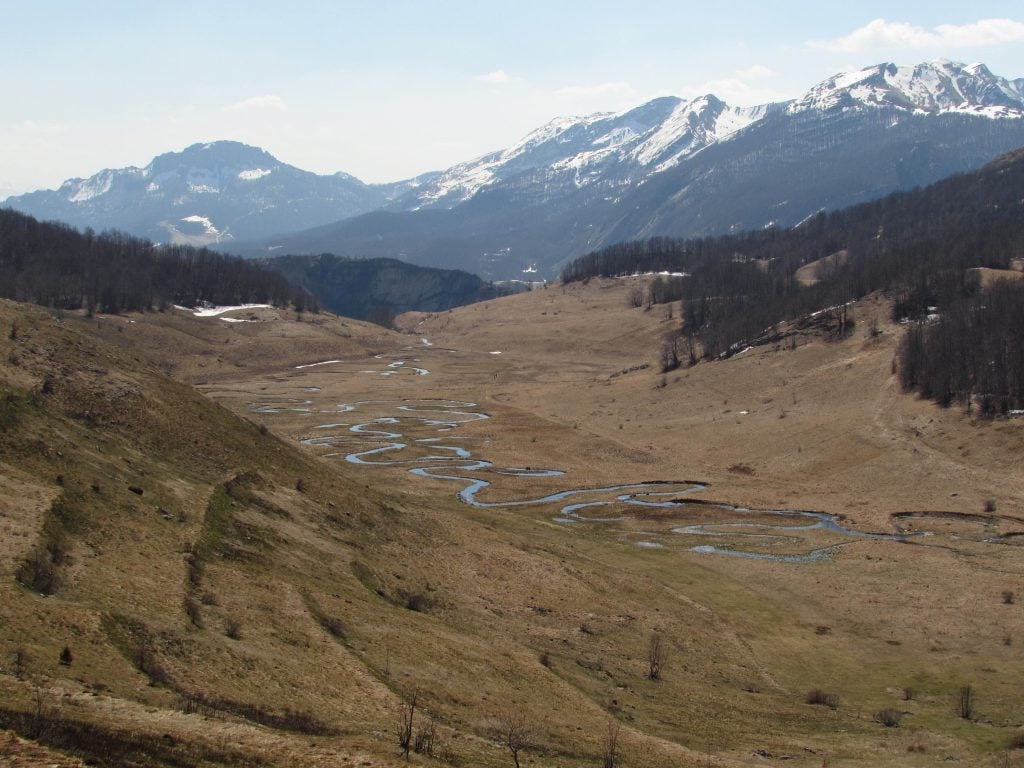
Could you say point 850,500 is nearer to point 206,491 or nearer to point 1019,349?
point 1019,349

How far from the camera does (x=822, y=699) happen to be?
45938 millimetres

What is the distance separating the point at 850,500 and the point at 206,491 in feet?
238

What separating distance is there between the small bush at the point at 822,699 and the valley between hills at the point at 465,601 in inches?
9.2

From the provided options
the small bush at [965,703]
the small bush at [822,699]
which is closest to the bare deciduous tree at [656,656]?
the small bush at [822,699]

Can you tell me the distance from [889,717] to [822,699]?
11.5 ft

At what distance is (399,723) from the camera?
99.7 ft

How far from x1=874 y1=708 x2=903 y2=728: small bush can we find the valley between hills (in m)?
0.32

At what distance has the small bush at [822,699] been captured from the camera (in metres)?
45.7

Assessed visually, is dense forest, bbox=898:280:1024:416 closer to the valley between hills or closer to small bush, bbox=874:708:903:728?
the valley between hills

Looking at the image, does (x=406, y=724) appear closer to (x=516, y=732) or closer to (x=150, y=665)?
(x=516, y=732)

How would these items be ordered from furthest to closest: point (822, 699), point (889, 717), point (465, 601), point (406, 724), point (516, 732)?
point (465, 601)
point (822, 699)
point (889, 717)
point (516, 732)
point (406, 724)

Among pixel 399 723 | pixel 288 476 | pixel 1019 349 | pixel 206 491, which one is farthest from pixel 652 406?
pixel 399 723

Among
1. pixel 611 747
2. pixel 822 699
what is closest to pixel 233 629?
pixel 611 747

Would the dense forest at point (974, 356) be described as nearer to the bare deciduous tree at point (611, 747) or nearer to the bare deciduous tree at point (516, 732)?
the bare deciduous tree at point (611, 747)
